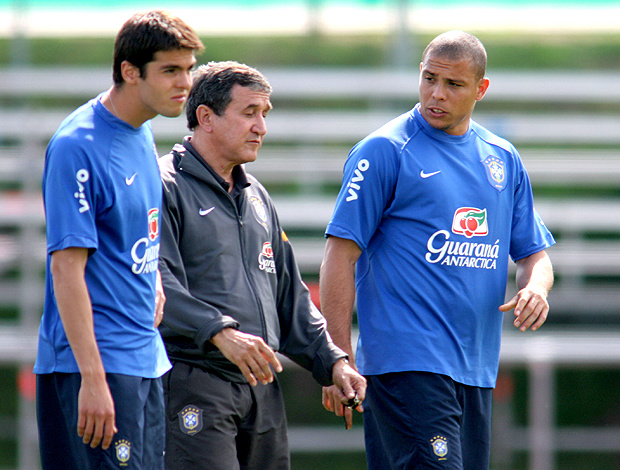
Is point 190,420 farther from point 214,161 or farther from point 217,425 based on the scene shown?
point 214,161

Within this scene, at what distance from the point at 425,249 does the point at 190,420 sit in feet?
3.25

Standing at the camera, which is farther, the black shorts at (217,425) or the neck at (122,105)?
the black shorts at (217,425)

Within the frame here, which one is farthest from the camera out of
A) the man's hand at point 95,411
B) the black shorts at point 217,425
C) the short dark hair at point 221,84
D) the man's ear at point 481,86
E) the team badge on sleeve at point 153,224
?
the man's ear at point 481,86

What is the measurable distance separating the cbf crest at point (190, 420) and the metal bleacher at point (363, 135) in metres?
2.85

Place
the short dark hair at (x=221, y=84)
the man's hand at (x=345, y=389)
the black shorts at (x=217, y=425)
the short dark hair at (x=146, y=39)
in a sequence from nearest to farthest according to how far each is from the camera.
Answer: the short dark hair at (x=146, y=39) → the black shorts at (x=217, y=425) → the man's hand at (x=345, y=389) → the short dark hair at (x=221, y=84)

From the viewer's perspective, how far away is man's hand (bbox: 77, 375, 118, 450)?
2.24 m

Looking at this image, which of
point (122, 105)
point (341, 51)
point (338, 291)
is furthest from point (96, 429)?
point (341, 51)

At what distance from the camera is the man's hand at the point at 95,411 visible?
224cm

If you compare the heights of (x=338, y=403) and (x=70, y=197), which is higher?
(x=70, y=197)

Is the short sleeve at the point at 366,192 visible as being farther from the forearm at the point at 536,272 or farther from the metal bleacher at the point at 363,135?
the metal bleacher at the point at 363,135

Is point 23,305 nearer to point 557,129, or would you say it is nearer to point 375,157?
point 375,157

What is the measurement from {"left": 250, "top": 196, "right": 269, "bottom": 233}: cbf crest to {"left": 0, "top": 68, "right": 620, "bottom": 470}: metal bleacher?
110 inches

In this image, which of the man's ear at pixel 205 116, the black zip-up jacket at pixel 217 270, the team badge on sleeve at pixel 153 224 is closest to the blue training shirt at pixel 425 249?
the black zip-up jacket at pixel 217 270

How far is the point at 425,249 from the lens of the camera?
3.06 meters
